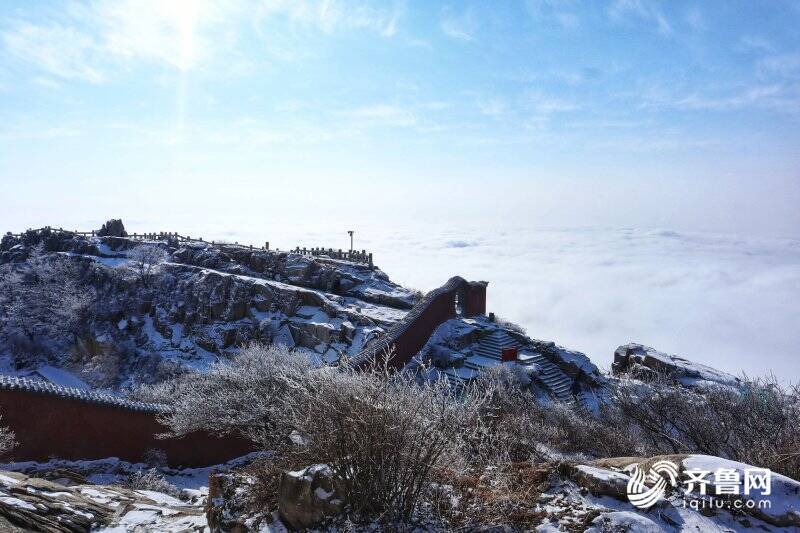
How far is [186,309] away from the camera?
24.3 metres

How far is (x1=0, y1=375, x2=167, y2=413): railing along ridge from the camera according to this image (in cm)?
977

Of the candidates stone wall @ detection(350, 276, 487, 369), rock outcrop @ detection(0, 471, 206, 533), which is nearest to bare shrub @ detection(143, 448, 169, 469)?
rock outcrop @ detection(0, 471, 206, 533)

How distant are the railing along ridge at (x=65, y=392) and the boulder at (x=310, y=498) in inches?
329

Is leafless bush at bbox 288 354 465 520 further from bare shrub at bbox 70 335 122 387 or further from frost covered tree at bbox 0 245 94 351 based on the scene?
frost covered tree at bbox 0 245 94 351

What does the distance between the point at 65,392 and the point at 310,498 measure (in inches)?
352

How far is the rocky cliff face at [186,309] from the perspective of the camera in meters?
21.0

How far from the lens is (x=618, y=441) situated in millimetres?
10930

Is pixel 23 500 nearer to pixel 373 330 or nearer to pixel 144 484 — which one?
pixel 144 484

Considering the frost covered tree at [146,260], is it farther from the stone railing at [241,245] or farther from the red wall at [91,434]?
the red wall at [91,434]

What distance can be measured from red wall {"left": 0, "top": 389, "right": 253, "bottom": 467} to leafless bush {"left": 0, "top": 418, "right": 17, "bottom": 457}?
0.25 metres

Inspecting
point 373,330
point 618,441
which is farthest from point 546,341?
point 618,441

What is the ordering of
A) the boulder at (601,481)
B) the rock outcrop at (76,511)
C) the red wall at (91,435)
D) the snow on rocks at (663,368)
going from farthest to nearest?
1. the snow on rocks at (663,368)
2. the red wall at (91,435)
3. the rock outcrop at (76,511)
4. the boulder at (601,481)

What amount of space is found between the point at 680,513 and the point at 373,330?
616 inches

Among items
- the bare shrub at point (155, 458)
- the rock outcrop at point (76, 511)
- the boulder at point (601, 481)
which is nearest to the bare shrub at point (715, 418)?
the boulder at point (601, 481)
